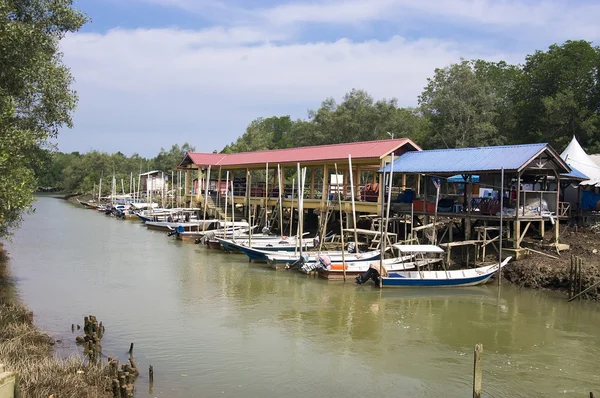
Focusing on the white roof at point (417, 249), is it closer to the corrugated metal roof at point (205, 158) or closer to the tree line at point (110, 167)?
the corrugated metal roof at point (205, 158)

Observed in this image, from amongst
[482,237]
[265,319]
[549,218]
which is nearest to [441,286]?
[482,237]

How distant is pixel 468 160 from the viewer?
22.8 m

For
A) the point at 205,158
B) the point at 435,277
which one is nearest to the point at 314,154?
the point at 205,158

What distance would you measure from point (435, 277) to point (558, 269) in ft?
14.8

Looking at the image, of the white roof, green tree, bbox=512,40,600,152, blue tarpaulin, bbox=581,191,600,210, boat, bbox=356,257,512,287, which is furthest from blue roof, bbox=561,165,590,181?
green tree, bbox=512,40,600,152

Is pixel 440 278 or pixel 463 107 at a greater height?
pixel 463 107

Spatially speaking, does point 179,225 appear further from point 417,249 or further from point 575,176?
point 575,176

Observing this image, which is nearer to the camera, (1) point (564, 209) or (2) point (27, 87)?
(2) point (27, 87)

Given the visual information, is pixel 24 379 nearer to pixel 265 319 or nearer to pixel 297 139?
pixel 265 319

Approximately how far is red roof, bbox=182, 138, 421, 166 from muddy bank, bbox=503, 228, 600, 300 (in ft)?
28.3

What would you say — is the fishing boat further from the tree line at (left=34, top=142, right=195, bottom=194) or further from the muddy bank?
the tree line at (left=34, top=142, right=195, bottom=194)

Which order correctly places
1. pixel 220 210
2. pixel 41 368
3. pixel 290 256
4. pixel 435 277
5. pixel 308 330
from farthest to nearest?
1. pixel 220 210
2. pixel 290 256
3. pixel 435 277
4. pixel 308 330
5. pixel 41 368

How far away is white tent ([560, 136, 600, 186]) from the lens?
27.0m

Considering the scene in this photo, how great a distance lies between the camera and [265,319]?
15.5 m
